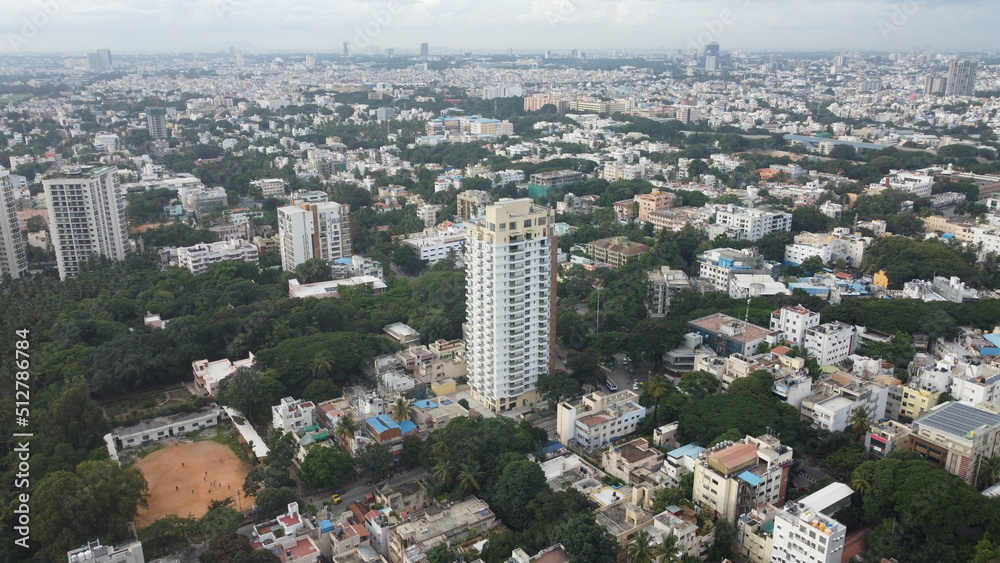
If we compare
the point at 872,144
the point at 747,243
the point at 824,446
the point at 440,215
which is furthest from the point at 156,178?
the point at 872,144

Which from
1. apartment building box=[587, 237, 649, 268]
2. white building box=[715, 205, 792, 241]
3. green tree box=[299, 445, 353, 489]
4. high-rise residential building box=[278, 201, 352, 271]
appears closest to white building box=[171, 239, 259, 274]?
high-rise residential building box=[278, 201, 352, 271]

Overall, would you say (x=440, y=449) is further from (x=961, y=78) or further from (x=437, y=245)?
(x=961, y=78)

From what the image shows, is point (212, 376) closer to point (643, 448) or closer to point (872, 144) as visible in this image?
point (643, 448)

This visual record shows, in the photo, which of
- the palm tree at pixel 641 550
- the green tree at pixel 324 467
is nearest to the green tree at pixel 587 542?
the palm tree at pixel 641 550

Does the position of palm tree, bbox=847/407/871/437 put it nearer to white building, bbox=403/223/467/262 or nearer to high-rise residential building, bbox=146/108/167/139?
white building, bbox=403/223/467/262

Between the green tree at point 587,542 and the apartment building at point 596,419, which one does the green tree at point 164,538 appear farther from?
the apartment building at point 596,419

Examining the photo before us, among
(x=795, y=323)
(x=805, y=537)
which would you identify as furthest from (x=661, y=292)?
(x=805, y=537)
